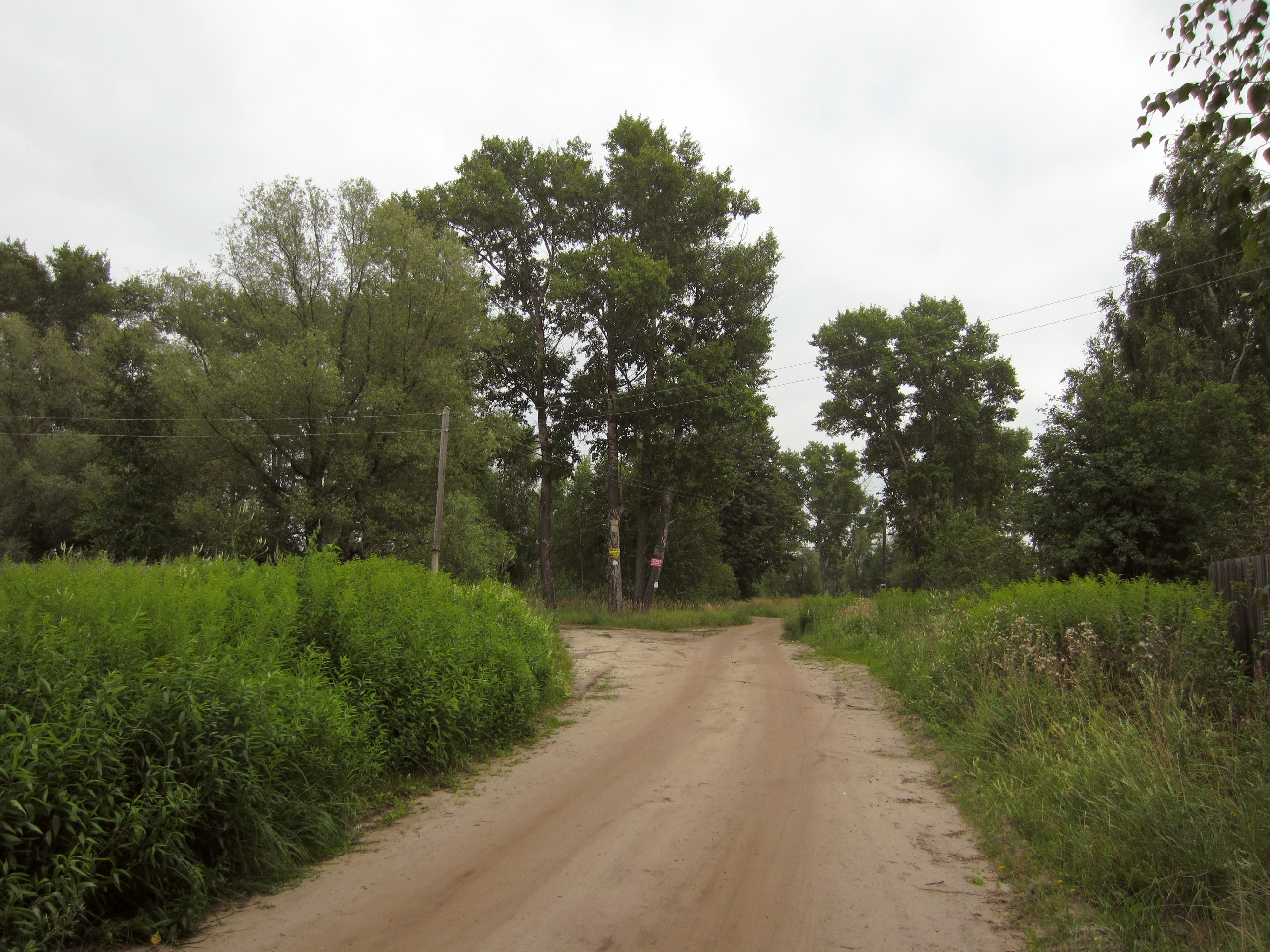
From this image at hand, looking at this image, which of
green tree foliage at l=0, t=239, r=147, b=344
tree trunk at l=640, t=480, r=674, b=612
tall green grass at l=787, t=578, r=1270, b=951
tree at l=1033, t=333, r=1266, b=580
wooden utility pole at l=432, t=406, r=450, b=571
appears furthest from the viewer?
green tree foliage at l=0, t=239, r=147, b=344

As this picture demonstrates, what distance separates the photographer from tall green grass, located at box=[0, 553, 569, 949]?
3.45 meters

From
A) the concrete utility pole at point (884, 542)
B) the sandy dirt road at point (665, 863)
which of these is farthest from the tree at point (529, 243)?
the sandy dirt road at point (665, 863)

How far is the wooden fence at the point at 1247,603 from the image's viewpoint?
654cm

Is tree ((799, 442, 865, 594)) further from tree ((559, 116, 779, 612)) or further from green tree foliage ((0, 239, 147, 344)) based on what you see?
green tree foliage ((0, 239, 147, 344))

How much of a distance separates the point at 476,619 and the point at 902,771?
5.00 metres

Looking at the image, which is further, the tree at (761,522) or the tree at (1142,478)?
the tree at (761,522)

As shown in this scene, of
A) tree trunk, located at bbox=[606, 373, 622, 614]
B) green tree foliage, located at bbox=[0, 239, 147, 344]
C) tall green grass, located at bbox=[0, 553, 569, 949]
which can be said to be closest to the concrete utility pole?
tree trunk, located at bbox=[606, 373, 622, 614]

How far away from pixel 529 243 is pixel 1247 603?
29.6m

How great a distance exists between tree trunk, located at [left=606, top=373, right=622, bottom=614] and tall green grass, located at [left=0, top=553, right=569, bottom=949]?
22.7 meters

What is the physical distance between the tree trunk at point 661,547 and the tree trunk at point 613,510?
1725 mm

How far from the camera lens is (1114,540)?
15867 millimetres

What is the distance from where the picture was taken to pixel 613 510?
29984mm

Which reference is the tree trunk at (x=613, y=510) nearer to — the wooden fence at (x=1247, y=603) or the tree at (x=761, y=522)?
the tree at (x=761, y=522)

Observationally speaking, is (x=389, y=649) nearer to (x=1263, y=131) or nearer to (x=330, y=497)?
(x=1263, y=131)
